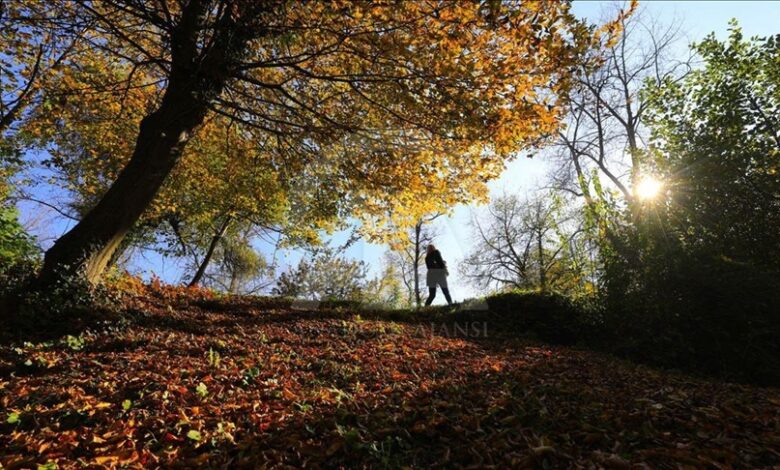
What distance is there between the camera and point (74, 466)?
2184 mm

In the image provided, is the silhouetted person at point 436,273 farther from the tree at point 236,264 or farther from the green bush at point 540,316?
the tree at point 236,264

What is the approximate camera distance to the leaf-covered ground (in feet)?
7.87

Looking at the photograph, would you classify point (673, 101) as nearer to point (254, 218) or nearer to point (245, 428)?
point (245, 428)

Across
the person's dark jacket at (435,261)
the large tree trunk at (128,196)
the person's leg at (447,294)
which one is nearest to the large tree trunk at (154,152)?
the large tree trunk at (128,196)

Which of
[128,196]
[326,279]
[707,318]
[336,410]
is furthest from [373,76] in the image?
[326,279]

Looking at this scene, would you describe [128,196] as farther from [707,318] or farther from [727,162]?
[727,162]

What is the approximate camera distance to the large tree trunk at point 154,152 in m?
4.91

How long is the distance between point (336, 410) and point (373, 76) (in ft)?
13.8

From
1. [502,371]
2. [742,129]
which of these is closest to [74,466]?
[502,371]

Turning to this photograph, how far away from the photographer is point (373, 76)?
524 cm

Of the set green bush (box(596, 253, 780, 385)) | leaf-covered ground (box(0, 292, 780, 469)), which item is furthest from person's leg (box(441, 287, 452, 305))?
leaf-covered ground (box(0, 292, 780, 469))

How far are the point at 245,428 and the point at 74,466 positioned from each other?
3.18 ft

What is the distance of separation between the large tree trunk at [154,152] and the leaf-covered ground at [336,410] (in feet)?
3.44

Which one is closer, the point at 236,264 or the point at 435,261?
the point at 435,261
